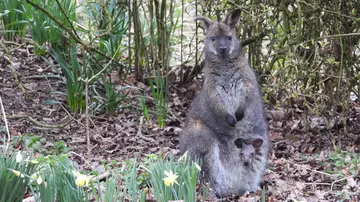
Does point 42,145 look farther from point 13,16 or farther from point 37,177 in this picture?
point 37,177

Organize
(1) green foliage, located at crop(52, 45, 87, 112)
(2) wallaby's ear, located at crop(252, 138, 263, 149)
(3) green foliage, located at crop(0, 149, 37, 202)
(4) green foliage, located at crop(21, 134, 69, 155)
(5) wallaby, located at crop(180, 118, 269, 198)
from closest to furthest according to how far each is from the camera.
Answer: (3) green foliage, located at crop(0, 149, 37, 202), (5) wallaby, located at crop(180, 118, 269, 198), (2) wallaby's ear, located at crop(252, 138, 263, 149), (4) green foliage, located at crop(21, 134, 69, 155), (1) green foliage, located at crop(52, 45, 87, 112)

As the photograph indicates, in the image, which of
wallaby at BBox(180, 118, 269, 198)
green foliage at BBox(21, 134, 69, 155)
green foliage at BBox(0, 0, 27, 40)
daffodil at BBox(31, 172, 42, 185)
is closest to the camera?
daffodil at BBox(31, 172, 42, 185)

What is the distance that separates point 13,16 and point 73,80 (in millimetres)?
1544

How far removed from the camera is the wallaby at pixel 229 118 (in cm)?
600

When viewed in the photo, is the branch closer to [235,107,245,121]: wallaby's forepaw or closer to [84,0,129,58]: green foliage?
[84,0,129,58]: green foliage

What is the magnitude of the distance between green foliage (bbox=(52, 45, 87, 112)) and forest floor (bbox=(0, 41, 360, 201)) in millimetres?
144

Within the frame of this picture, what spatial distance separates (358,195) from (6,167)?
2.85 meters

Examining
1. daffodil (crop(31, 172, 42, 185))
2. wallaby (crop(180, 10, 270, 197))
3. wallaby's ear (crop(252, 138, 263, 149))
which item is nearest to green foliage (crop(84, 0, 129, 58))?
wallaby (crop(180, 10, 270, 197))

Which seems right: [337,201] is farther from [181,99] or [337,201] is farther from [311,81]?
[181,99]

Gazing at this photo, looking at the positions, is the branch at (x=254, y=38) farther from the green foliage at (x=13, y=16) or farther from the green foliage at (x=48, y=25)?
the green foliage at (x=13, y=16)

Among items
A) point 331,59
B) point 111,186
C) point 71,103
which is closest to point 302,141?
point 331,59

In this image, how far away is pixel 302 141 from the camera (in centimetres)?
750

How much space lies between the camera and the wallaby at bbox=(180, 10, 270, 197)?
236 inches

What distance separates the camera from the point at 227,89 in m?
6.23
